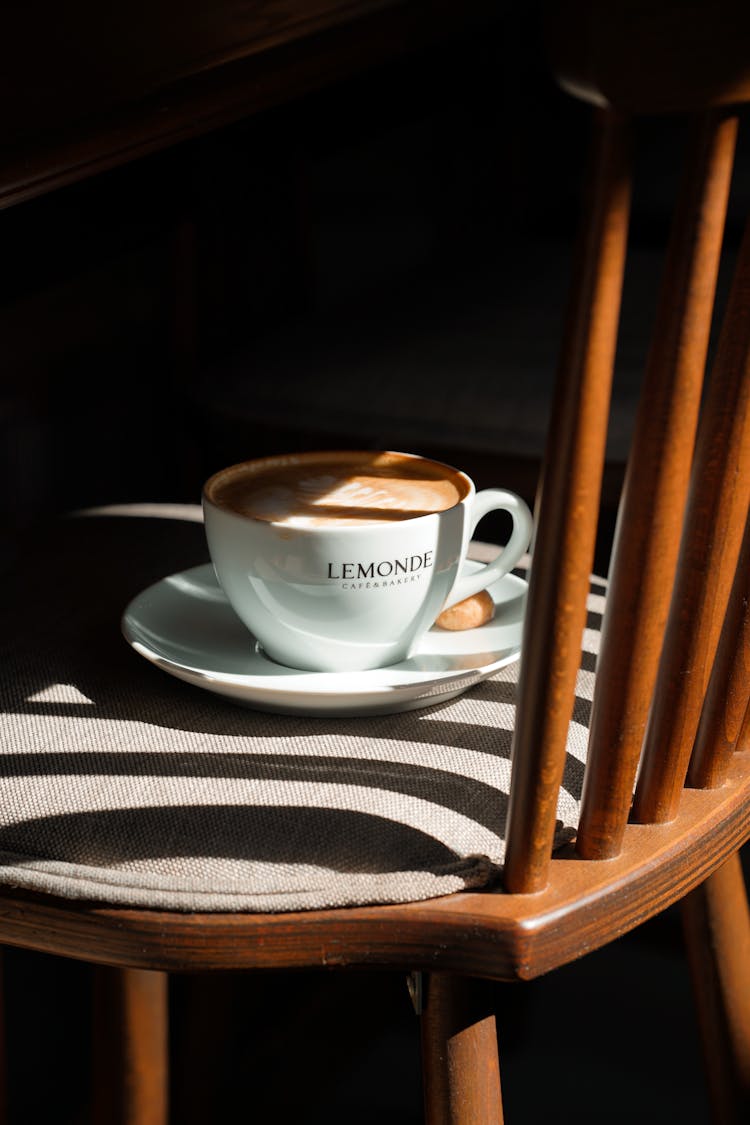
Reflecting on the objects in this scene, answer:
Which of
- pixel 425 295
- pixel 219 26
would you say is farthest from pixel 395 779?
pixel 425 295

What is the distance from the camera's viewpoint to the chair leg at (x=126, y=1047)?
2.33 ft

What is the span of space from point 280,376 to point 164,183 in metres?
0.23

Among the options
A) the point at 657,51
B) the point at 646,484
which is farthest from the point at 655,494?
the point at 657,51

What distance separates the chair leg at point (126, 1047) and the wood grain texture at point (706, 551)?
1.17ft

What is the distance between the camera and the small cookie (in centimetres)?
61

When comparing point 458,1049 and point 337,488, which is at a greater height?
point 337,488

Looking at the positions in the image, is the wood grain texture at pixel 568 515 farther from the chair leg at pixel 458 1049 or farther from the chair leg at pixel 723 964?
the chair leg at pixel 723 964

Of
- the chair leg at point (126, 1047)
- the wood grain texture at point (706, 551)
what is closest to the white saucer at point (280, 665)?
the wood grain texture at point (706, 551)

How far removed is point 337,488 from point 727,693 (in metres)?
0.20

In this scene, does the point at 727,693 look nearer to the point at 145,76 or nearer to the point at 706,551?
the point at 706,551

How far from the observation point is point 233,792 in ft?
1.62

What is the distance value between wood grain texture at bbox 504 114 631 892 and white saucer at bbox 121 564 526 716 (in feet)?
0.36

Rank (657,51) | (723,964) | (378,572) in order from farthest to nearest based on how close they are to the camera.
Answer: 1. (723,964)
2. (378,572)
3. (657,51)

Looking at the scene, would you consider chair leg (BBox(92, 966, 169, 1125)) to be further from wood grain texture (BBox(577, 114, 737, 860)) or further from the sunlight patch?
wood grain texture (BBox(577, 114, 737, 860))
